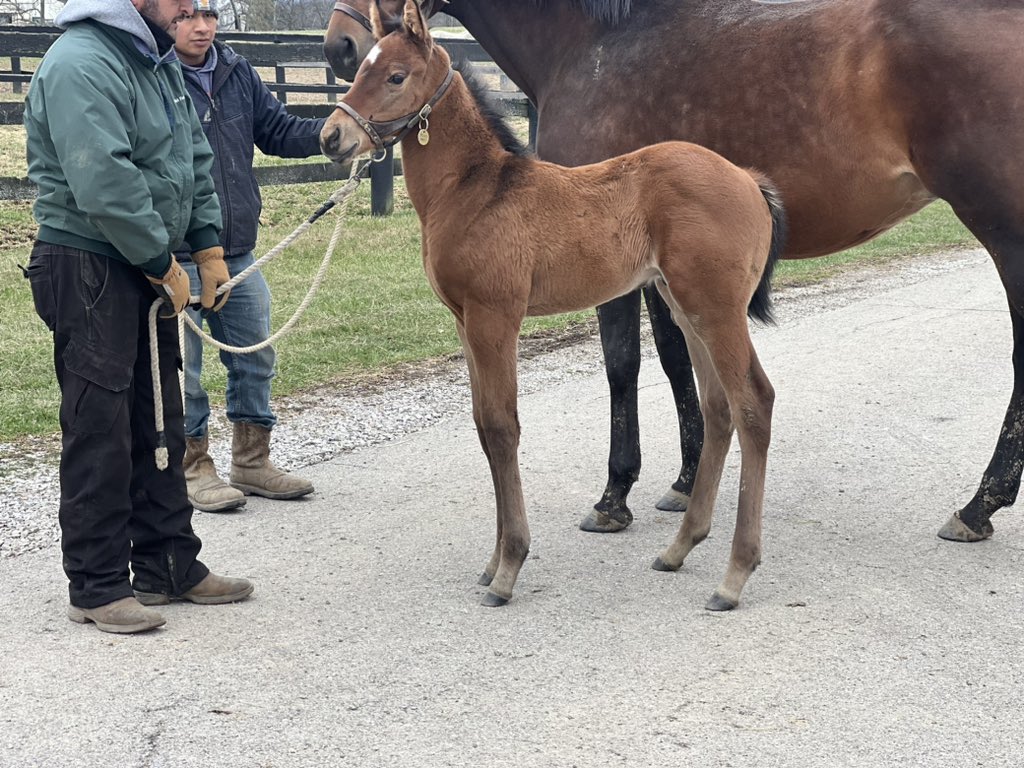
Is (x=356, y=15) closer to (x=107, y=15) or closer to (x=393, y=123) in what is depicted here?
(x=393, y=123)

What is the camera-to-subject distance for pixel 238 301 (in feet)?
16.9

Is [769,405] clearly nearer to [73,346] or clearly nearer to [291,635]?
[291,635]

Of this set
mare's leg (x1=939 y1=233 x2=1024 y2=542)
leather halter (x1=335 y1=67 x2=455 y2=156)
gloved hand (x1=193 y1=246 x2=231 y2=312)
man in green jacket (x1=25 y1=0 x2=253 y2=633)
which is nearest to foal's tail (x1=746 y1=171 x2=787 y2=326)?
mare's leg (x1=939 y1=233 x2=1024 y2=542)

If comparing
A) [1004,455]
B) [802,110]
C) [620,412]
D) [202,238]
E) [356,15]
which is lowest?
[1004,455]

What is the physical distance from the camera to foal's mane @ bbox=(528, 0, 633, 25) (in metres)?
4.82

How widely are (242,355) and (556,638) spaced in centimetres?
223

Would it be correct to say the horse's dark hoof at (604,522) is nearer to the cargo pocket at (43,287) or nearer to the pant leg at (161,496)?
the pant leg at (161,496)

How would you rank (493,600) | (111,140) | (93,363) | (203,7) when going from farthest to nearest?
(203,7) < (493,600) < (93,363) < (111,140)

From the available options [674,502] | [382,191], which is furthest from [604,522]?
[382,191]

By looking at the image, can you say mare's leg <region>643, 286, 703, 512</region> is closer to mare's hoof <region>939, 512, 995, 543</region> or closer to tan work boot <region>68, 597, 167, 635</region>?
mare's hoof <region>939, 512, 995, 543</region>

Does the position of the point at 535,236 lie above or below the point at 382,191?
above

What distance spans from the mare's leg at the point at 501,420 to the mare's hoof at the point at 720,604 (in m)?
0.63

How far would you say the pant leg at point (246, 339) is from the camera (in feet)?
16.9

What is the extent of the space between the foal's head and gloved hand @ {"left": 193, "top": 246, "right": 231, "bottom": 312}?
57 centimetres
